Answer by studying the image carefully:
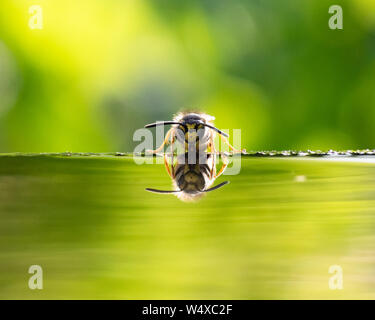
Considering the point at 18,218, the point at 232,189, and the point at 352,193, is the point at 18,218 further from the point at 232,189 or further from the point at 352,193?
the point at 352,193

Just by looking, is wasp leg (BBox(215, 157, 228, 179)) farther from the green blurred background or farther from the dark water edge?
the green blurred background

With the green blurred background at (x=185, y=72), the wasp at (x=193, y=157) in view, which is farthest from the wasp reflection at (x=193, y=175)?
the green blurred background at (x=185, y=72)

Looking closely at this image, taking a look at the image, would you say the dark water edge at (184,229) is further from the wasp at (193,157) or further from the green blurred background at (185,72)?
the green blurred background at (185,72)

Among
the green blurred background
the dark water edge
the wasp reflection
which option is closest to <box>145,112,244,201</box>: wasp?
the wasp reflection

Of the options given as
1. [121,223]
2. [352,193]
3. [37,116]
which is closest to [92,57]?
[37,116]

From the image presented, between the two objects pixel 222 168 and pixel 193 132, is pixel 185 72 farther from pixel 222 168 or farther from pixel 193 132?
pixel 193 132

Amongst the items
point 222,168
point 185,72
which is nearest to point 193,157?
point 222,168

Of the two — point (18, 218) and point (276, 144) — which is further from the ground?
point (276, 144)
